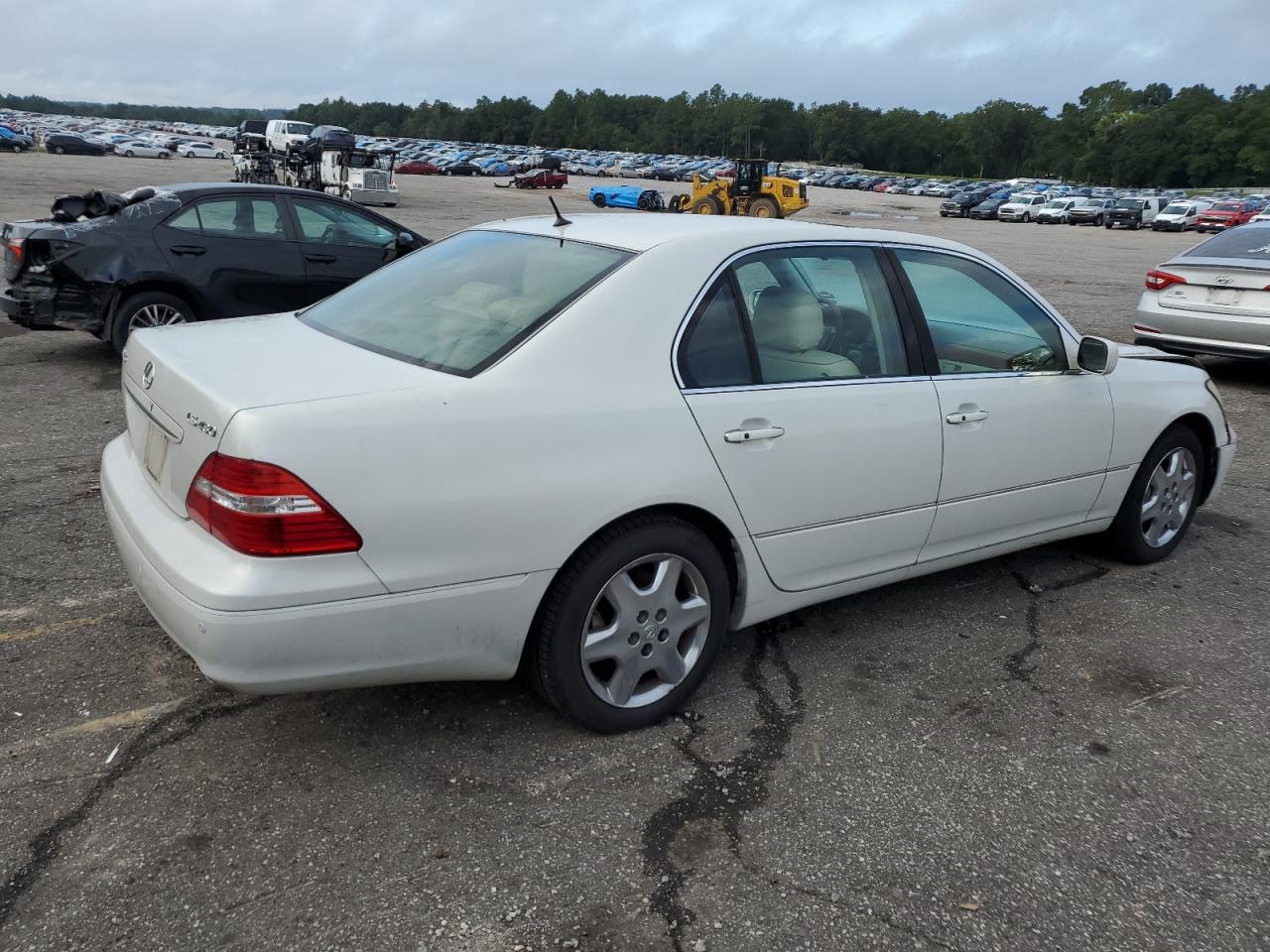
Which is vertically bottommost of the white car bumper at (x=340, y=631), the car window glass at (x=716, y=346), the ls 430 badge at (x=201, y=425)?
the white car bumper at (x=340, y=631)

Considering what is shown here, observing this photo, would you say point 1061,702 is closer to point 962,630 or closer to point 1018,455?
point 962,630

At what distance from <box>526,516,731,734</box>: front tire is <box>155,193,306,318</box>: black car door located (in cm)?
607

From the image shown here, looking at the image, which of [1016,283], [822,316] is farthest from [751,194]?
[822,316]

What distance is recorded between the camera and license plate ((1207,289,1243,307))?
29.4 ft

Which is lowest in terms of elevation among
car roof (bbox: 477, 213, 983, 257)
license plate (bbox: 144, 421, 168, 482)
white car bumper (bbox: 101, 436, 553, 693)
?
white car bumper (bbox: 101, 436, 553, 693)

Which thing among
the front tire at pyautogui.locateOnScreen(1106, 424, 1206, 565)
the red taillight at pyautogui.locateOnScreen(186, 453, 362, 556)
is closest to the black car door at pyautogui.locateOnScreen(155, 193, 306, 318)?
the red taillight at pyautogui.locateOnScreen(186, 453, 362, 556)

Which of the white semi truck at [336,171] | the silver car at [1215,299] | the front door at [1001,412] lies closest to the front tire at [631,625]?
the front door at [1001,412]

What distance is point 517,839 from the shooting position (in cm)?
266

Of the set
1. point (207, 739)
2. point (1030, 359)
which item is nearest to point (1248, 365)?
point (1030, 359)

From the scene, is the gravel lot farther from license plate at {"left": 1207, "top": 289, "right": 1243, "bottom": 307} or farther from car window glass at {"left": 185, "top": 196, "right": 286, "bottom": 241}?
license plate at {"left": 1207, "top": 289, "right": 1243, "bottom": 307}

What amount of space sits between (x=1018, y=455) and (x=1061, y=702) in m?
0.96

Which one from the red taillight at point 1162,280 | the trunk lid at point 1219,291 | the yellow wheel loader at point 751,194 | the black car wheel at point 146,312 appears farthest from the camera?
the yellow wheel loader at point 751,194

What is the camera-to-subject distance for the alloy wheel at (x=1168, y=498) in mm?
4711

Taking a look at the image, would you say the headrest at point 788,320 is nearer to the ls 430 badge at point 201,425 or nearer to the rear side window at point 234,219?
the ls 430 badge at point 201,425
